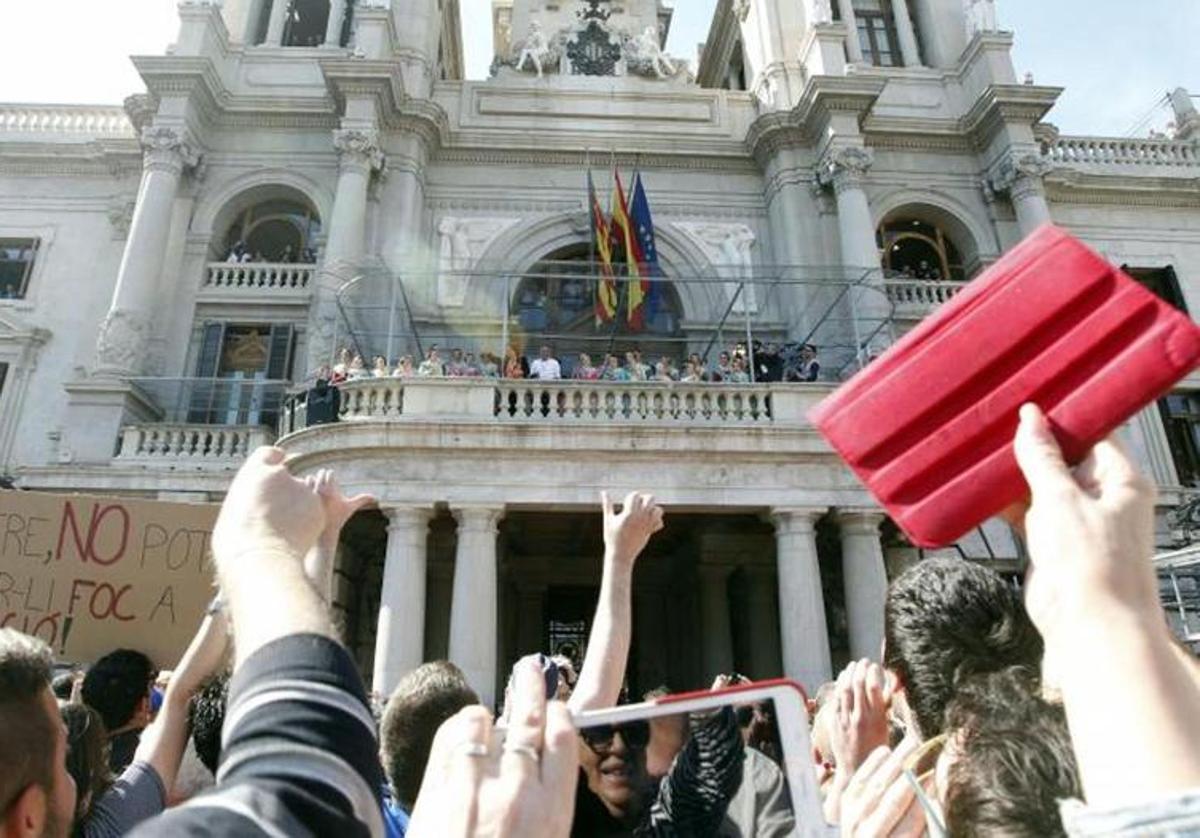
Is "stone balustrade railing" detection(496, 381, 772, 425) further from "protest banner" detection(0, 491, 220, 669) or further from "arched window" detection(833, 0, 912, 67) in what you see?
"arched window" detection(833, 0, 912, 67)

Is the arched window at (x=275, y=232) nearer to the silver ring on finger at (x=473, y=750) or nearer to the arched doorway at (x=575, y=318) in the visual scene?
the arched doorway at (x=575, y=318)

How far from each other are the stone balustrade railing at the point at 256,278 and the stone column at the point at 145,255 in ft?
3.91

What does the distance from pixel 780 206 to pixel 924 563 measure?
62.8 ft

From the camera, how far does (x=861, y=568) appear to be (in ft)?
42.8

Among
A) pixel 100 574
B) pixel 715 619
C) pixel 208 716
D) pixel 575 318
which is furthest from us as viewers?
pixel 575 318

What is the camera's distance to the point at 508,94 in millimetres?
22156

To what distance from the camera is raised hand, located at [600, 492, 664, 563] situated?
2865 mm

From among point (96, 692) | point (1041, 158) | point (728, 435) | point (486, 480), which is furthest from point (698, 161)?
point (96, 692)

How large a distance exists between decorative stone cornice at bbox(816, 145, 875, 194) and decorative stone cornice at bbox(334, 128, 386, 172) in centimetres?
1089

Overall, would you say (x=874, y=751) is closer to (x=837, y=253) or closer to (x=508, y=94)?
(x=837, y=253)

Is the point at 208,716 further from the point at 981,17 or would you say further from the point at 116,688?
the point at 981,17

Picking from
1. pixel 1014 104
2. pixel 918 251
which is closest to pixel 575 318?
pixel 918 251

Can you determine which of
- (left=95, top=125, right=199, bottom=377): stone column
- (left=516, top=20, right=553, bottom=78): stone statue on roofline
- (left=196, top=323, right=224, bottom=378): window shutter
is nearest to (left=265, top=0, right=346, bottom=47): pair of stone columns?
(left=516, top=20, right=553, bottom=78): stone statue on roofline

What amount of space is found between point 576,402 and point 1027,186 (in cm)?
1379
